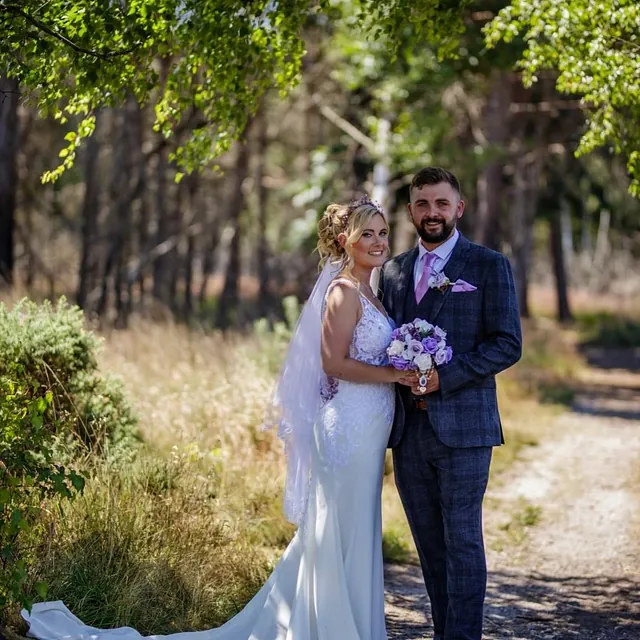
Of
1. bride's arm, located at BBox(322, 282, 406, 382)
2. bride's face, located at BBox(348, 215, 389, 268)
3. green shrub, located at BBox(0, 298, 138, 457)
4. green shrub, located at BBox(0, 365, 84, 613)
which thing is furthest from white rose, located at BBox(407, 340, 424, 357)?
green shrub, located at BBox(0, 298, 138, 457)

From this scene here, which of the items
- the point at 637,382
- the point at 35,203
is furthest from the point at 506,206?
the point at 35,203

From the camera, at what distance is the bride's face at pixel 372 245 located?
17.3ft

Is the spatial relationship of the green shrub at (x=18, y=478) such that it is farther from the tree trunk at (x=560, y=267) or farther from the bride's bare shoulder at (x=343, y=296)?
the tree trunk at (x=560, y=267)

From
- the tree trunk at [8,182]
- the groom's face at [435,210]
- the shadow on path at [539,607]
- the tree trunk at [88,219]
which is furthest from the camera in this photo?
the tree trunk at [88,219]

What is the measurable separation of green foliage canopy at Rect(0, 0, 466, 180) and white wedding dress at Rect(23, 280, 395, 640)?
7.59ft

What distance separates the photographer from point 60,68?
21.5 ft

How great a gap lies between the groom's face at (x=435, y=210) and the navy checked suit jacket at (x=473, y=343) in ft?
0.40

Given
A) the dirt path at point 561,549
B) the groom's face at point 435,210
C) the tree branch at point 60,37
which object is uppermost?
the tree branch at point 60,37

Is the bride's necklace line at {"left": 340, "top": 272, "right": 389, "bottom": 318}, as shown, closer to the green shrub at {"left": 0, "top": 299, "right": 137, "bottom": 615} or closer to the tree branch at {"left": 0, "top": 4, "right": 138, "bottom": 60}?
the green shrub at {"left": 0, "top": 299, "right": 137, "bottom": 615}

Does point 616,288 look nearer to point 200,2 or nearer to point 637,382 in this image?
point 637,382

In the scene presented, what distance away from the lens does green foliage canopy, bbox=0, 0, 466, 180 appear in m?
5.93

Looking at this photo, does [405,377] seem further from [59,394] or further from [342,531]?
[59,394]

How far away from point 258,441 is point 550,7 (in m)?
4.08

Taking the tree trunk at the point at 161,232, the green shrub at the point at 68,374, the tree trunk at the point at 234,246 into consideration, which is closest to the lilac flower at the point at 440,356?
the green shrub at the point at 68,374
